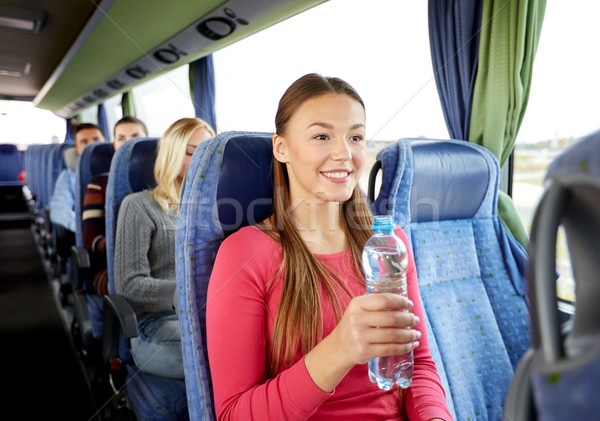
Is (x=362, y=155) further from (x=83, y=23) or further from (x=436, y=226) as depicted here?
(x=83, y=23)

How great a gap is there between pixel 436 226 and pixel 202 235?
96cm

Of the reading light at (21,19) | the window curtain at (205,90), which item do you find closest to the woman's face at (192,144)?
the window curtain at (205,90)

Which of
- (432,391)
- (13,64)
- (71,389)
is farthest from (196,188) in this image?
(13,64)

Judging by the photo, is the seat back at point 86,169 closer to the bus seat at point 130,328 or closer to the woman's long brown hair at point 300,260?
the bus seat at point 130,328

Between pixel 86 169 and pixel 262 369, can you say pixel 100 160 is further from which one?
pixel 262 369

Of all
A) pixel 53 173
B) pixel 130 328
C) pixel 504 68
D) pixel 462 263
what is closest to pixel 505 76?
pixel 504 68

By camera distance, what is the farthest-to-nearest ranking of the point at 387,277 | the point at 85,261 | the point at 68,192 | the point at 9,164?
the point at 9,164
the point at 68,192
the point at 85,261
the point at 387,277

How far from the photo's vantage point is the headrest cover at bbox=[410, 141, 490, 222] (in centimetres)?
169

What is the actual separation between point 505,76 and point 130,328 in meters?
2.11

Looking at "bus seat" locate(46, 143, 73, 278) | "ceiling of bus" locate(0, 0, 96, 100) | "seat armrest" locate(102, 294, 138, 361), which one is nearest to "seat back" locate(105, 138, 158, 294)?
"seat armrest" locate(102, 294, 138, 361)

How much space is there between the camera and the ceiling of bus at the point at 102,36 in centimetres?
428

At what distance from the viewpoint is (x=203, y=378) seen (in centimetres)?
121

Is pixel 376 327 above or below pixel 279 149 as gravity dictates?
below

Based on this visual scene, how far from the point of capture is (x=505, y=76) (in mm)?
2225
